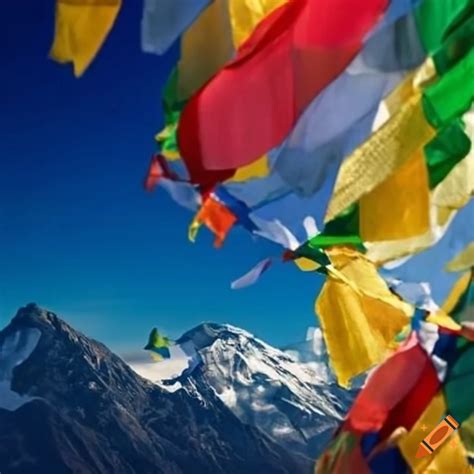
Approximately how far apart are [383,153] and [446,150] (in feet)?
0.83

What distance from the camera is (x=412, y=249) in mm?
2156

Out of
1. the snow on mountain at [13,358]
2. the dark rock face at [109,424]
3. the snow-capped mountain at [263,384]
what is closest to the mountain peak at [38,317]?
the dark rock face at [109,424]

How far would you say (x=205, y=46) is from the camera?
83.3 inches

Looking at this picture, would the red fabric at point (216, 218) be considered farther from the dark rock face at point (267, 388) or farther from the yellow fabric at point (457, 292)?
the dark rock face at point (267, 388)

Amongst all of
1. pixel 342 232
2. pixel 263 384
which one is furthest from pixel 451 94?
pixel 263 384

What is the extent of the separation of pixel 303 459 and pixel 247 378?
1703 millimetres

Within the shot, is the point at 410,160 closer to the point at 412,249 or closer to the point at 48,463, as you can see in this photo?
the point at 412,249

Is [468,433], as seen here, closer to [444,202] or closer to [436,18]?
[444,202]

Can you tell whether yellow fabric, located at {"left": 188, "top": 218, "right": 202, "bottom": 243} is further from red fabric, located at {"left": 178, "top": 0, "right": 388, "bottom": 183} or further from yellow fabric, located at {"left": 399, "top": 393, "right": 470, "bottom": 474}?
yellow fabric, located at {"left": 399, "top": 393, "right": 470, "bottom": 474}

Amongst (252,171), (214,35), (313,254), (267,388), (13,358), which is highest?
(13,358)

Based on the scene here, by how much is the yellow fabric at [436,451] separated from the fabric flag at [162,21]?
1126 mm

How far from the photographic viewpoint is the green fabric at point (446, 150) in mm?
2121

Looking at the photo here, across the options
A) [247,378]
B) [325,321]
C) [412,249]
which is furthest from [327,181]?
[247,378]

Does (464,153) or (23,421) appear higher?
(23,421)
